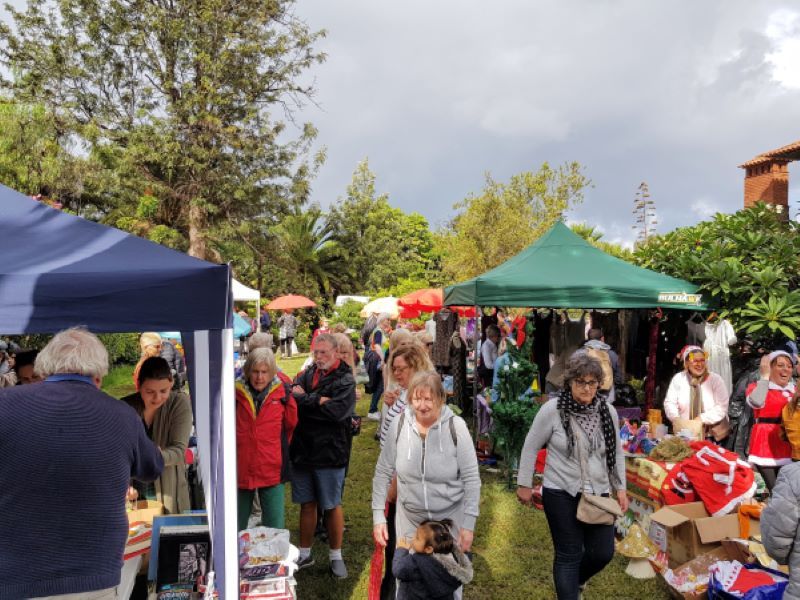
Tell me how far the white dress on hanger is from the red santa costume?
2529 mm

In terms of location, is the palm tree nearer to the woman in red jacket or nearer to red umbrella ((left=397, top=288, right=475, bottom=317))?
red umbrella ((left=397, top=288, right=475, bottom=317))

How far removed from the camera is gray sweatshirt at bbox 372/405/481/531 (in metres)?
3.02

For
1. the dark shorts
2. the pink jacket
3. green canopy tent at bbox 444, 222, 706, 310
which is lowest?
the dark shorts

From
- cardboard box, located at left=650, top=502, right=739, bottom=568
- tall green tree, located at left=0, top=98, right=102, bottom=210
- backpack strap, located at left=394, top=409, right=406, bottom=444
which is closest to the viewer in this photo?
backpack strap, located at left=394, top=409, right=406, bottom=444

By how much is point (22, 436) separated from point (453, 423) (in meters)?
1.87

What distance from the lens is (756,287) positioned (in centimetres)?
712

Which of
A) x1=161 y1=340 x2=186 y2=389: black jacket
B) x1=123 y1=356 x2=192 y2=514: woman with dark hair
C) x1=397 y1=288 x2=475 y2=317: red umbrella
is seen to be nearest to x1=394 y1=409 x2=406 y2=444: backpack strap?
x1=123 y1=356 x2=192 y2=514: woman with dark hair

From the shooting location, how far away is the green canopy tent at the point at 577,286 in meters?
6.94

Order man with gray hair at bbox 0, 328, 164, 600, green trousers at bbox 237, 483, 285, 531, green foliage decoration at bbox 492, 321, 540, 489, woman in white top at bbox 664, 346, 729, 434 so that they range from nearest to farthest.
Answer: man with gray hair at bbox 0, 328, 164, 600 < green trousers at bbox 237, 483, 285, 531 < woman in white top at bbox 664, 346, 729, 434 < green foliage decoration at bbox 492, 321, 540, 489

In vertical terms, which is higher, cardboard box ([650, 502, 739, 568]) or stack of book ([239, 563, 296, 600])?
stack of book ([239, 563, 296, 600])

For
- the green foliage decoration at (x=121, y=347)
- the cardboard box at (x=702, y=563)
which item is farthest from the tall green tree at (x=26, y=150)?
the cardboard box at (x=702, y=563)

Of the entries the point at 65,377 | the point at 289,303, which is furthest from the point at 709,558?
the point at 289,303

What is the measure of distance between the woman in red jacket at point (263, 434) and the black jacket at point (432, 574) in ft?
3.83

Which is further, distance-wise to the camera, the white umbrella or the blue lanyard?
the white umbrella
